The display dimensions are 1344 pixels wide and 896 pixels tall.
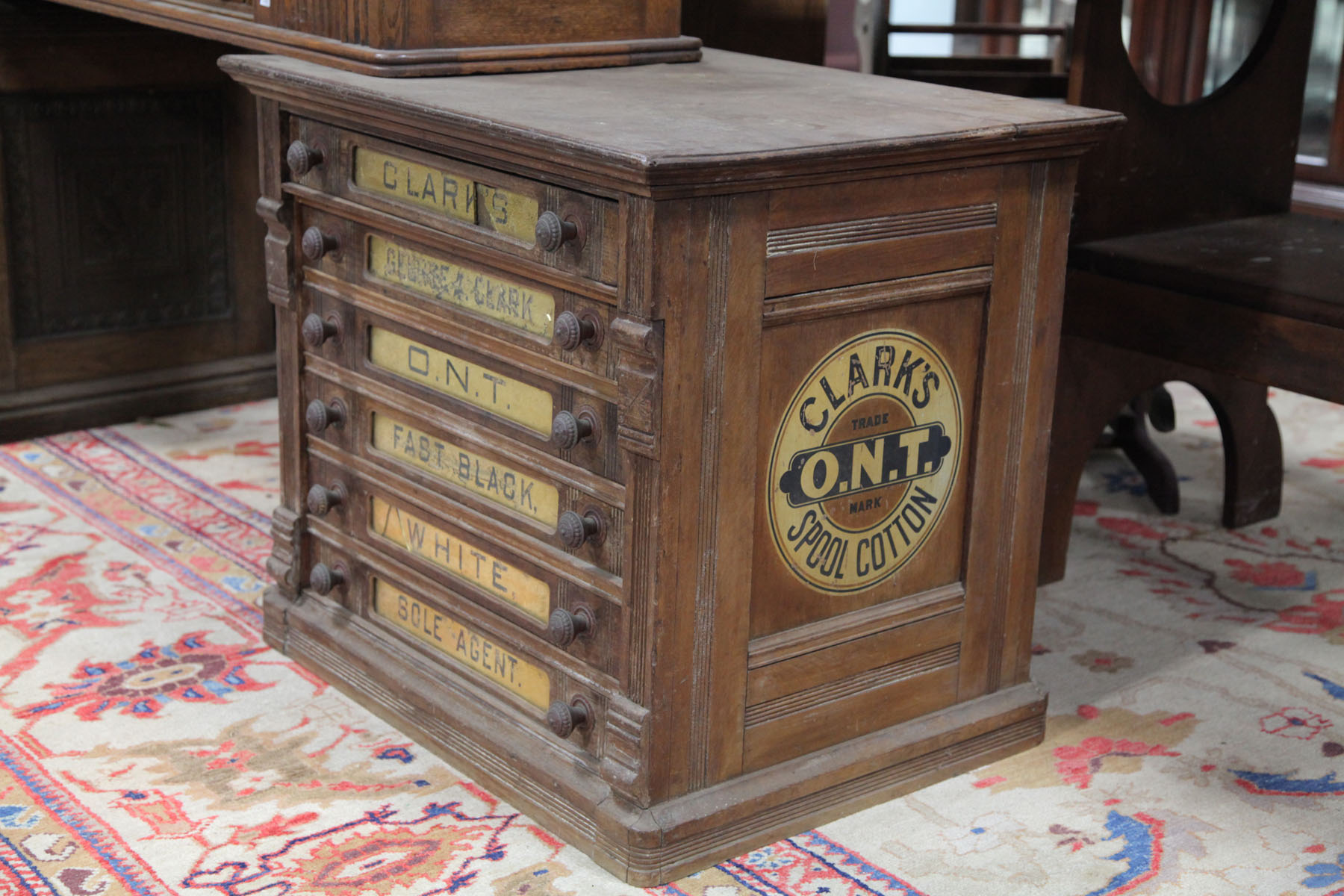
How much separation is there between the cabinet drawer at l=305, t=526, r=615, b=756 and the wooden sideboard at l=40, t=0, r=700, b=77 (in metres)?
0.76

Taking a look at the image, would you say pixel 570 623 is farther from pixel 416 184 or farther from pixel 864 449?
pixel 416 184

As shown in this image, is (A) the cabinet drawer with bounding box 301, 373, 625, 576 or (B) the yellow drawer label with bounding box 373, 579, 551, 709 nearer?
(A) the cabinet drawer with bounding box 301, 373, 625, 576

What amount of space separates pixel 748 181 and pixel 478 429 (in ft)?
1.94

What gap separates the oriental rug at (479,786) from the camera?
2.06 meters

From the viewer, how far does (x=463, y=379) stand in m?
2.26

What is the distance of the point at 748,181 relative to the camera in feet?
6.09

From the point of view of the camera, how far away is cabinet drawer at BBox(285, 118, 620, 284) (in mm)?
1940

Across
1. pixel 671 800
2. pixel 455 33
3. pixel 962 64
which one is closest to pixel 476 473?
pixel 671 800

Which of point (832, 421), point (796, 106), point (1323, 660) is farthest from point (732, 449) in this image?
point (1323, 660)

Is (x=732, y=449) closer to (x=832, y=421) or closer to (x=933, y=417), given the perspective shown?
(x=832, y=421)

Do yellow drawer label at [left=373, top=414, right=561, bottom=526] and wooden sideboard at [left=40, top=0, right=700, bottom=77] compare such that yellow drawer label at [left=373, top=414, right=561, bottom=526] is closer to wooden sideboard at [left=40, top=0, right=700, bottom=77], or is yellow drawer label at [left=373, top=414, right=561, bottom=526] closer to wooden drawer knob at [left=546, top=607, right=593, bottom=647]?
wooden drawer knob at [left=546, top=607, right=593, bottom=647]

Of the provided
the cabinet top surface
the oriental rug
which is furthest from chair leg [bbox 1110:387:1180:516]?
the cabinet top surface

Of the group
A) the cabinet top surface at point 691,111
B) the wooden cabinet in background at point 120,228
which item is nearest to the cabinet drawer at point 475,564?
the cabinet top surface at point 691,111

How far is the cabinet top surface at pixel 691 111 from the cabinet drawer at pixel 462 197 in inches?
2.9
